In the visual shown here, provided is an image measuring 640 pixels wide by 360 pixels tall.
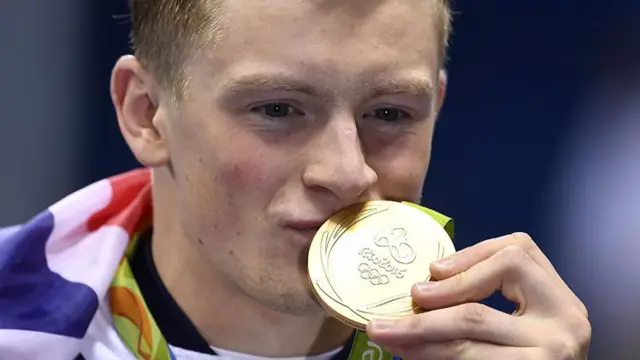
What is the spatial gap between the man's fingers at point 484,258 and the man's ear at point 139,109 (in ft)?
1.75

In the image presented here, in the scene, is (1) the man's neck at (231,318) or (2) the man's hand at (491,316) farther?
(1) the man's neck at (231,318)

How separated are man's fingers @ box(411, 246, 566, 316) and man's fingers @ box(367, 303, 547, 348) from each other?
0.02 metres

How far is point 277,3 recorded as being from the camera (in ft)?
4.53

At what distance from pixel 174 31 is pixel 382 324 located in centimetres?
62

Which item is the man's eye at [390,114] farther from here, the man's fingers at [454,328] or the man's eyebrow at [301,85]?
the man's fingers at [454,328]

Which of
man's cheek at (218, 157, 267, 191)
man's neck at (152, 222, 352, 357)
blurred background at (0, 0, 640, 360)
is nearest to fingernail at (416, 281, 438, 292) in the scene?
man's cheek at (218, 157, 267, 191)

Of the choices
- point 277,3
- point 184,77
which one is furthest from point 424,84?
point 184,77

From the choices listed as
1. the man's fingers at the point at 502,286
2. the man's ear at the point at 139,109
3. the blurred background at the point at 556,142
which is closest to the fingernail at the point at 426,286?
the man's fingers at the point at 502,286

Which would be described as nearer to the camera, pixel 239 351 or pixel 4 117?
pixel 239 351

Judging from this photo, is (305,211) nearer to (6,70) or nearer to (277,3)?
(277,3)

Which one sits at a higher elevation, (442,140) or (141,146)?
(141,146)

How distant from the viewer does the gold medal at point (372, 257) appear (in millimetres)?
1276

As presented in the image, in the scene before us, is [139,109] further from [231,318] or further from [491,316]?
[491,316]

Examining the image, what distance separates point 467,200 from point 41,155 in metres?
1.27
